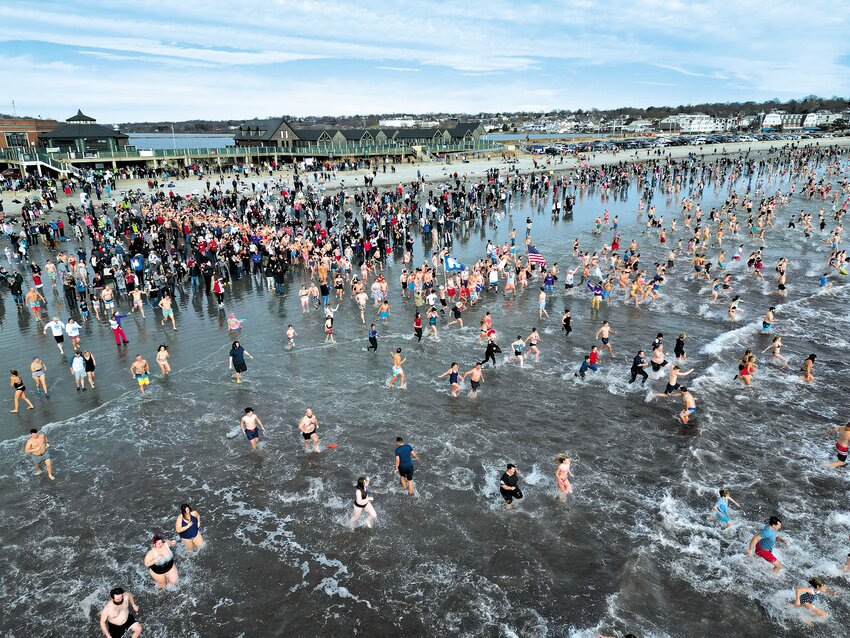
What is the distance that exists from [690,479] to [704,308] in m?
11.1

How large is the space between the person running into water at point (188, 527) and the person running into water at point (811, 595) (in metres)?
9.03

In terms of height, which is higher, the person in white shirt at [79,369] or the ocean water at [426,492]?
the person in white shirt at [79,369]

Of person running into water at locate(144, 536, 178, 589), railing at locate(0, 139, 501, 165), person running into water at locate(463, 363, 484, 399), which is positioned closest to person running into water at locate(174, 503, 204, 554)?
person running into water at locate(144, 536, 178, 589)

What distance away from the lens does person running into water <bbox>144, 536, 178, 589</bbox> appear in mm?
7656

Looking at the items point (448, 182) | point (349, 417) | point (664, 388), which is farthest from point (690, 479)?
point (448, 182)

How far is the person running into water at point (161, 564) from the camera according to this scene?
766 cm

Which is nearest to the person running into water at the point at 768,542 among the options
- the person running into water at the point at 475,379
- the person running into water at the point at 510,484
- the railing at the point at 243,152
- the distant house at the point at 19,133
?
the person running into water at the point at 510,484

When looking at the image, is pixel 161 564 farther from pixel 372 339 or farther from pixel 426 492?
pixel 372 339

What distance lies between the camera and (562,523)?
906 cm

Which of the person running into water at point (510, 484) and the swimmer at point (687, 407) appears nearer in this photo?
the person running into water at point (510, 484)

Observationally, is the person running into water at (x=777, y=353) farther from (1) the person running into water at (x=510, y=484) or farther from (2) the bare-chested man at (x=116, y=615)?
(2) the bare-chested man at (x=116, y=615)

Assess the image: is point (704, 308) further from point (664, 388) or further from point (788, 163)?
point (788, 163)

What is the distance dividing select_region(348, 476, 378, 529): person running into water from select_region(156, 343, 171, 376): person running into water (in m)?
7.50

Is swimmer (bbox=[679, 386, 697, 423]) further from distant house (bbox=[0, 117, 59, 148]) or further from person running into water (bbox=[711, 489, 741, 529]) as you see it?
distant house (bbox=[0, 117, 59, 148])
